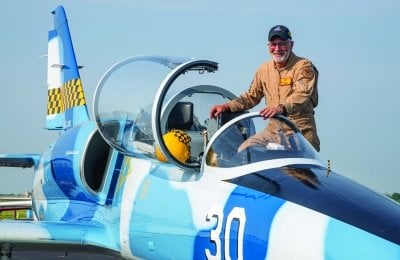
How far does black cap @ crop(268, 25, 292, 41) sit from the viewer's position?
305 inches

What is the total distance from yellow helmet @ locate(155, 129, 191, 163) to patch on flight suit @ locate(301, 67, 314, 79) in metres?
1.40

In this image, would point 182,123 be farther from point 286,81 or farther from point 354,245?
point 354,245

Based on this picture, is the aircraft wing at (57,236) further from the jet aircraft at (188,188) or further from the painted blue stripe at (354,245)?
the painted blue stripe at (354,245)

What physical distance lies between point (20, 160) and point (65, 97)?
70.4 inches

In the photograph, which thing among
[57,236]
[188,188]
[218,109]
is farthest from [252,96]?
[57,236]

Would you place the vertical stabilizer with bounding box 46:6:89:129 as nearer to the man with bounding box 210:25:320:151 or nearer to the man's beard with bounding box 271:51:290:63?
the man with bounding box 210:25:320:151

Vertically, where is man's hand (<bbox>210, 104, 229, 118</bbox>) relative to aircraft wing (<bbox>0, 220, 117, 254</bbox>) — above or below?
above

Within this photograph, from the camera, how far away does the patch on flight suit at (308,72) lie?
25.7ft

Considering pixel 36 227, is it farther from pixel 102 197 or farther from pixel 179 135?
pixel 179 135

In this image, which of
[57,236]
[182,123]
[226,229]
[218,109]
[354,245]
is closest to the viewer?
[354,245]

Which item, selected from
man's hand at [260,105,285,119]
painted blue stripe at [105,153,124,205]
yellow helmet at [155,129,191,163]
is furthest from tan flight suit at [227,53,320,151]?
painted blue stripe at [105,153,124,205]

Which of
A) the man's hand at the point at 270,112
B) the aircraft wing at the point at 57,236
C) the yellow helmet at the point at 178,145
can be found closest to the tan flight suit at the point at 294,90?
the man's hand at the point at 270,112

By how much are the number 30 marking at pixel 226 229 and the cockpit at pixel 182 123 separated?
0.46 meters

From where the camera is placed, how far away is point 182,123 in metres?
8.27
